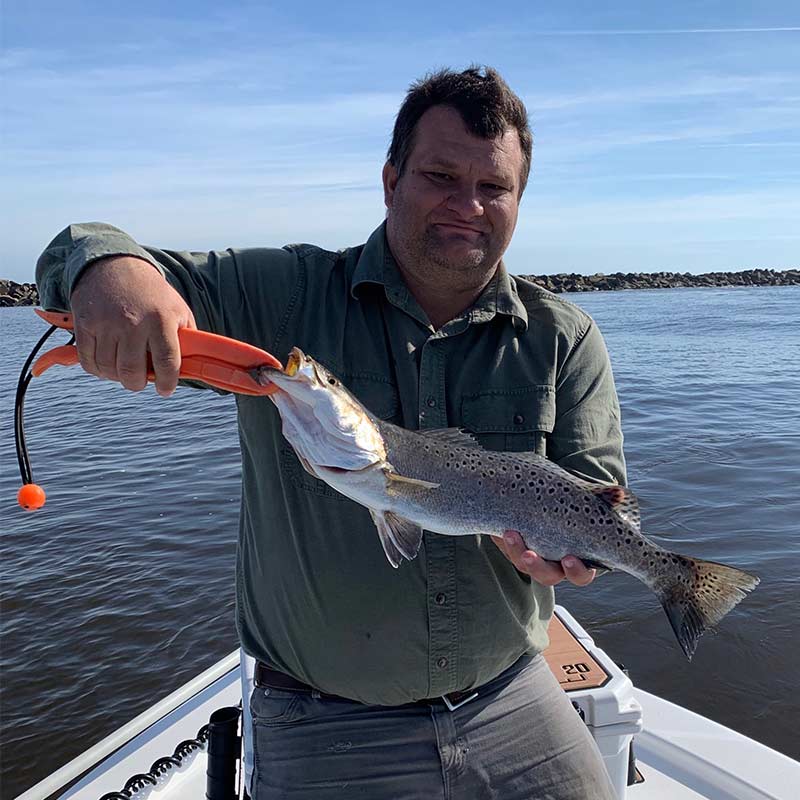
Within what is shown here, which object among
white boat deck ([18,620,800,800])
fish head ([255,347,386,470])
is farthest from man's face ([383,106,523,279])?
white boat deck ([18,620,800,800])

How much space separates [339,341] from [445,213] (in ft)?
2.52

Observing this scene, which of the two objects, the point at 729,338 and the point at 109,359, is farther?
the point at 729,338

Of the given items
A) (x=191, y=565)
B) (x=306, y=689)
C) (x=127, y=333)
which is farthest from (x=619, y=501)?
(x=191, y=565)

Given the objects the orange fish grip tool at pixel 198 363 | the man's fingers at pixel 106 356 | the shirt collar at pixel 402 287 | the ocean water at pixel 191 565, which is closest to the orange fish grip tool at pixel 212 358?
the orange fish grip tool at pixel 198 363

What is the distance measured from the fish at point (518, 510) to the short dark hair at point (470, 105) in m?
1.41

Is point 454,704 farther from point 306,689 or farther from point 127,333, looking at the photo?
point 127,333

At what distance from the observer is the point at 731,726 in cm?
615

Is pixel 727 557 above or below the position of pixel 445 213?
below

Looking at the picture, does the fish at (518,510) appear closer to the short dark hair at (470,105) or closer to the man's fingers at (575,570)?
the man's fingers at (575,570)

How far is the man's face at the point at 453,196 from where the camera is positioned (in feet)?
11.0

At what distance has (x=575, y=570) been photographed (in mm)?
2977

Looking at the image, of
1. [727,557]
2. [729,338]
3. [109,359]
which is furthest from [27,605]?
[729,338]

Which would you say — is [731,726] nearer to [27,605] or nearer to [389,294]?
[389,294]

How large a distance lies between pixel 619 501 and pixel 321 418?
4.45 ft
